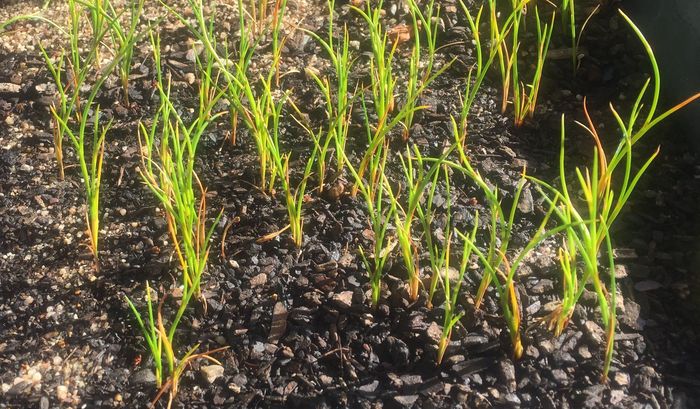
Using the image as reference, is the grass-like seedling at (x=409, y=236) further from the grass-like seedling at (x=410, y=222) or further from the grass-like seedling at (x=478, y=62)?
the grass-like seedling at (x=478, y=62)

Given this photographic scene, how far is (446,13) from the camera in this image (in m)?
2.27

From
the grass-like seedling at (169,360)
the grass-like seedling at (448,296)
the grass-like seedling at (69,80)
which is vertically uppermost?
the grass-like seedling at (69,80)

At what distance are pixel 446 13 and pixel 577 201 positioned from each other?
79 cm

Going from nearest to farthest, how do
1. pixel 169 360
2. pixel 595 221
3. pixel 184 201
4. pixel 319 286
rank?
pixel 595 221
pixel 169 360
pixel 184 201
pixel 319 286

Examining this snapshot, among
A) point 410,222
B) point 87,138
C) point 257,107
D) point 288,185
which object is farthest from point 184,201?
point 87,138

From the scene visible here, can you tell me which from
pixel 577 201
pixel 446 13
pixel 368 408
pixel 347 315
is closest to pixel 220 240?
pixel 347 315

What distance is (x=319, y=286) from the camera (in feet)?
5.45

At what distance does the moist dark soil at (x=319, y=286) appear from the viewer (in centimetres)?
151

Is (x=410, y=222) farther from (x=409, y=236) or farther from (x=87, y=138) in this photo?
(x=87, y=138)

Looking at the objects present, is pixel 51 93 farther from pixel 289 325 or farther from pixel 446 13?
pixel 446 13

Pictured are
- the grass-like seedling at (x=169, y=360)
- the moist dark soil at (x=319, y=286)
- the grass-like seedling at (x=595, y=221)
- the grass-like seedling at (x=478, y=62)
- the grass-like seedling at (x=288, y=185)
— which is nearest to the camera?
the grass-like seedling at (x=595, y=221)

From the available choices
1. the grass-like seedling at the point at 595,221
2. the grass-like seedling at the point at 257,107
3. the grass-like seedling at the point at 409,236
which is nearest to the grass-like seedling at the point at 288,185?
the grass-like seedling at the point at 257,107

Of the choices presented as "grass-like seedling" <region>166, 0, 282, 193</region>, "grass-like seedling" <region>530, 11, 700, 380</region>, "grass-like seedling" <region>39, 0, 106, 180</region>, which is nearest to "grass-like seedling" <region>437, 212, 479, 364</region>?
"grass-like seedling" <region>530, 11, 700, 380</region>

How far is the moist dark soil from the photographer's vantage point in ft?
4.94
